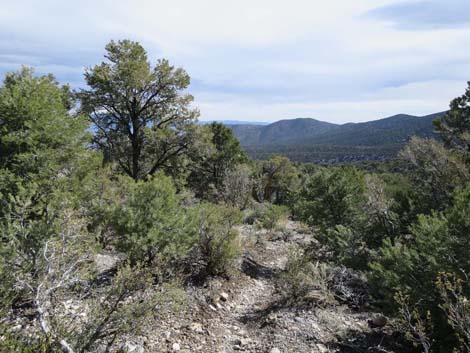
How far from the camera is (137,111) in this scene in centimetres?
1588

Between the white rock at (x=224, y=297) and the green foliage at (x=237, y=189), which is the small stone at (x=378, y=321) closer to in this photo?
the white rock at (x=224, y=297)

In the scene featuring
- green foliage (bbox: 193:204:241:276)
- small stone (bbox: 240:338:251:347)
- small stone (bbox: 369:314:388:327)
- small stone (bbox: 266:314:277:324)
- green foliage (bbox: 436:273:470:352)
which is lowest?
small stone (bbox: 240:338:251:347)

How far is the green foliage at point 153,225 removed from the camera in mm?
6047

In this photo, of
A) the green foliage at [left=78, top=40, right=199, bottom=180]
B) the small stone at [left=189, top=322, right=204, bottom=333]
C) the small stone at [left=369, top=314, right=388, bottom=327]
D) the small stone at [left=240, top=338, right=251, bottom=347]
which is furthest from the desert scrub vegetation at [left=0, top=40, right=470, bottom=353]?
the green foliage at [left=78, top=40, right=199, bottom=180]

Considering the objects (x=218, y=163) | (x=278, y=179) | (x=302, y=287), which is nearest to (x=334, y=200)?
(x=302, y=287)

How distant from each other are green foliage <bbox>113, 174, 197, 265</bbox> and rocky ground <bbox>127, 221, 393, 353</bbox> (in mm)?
1082

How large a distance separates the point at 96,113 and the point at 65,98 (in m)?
1.48

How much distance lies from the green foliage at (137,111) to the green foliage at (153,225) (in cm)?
867

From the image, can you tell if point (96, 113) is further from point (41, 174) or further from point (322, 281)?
point (322, 281)

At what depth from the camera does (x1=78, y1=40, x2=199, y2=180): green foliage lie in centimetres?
1462

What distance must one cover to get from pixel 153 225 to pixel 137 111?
11163 millimetres

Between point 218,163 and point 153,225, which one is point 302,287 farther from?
point 218,163

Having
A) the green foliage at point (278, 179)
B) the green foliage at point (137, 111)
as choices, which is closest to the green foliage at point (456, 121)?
the green foliage at point (278, 179)

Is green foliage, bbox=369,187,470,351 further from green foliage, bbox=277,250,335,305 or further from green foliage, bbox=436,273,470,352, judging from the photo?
green foliage, bbox=277,250,335,305
